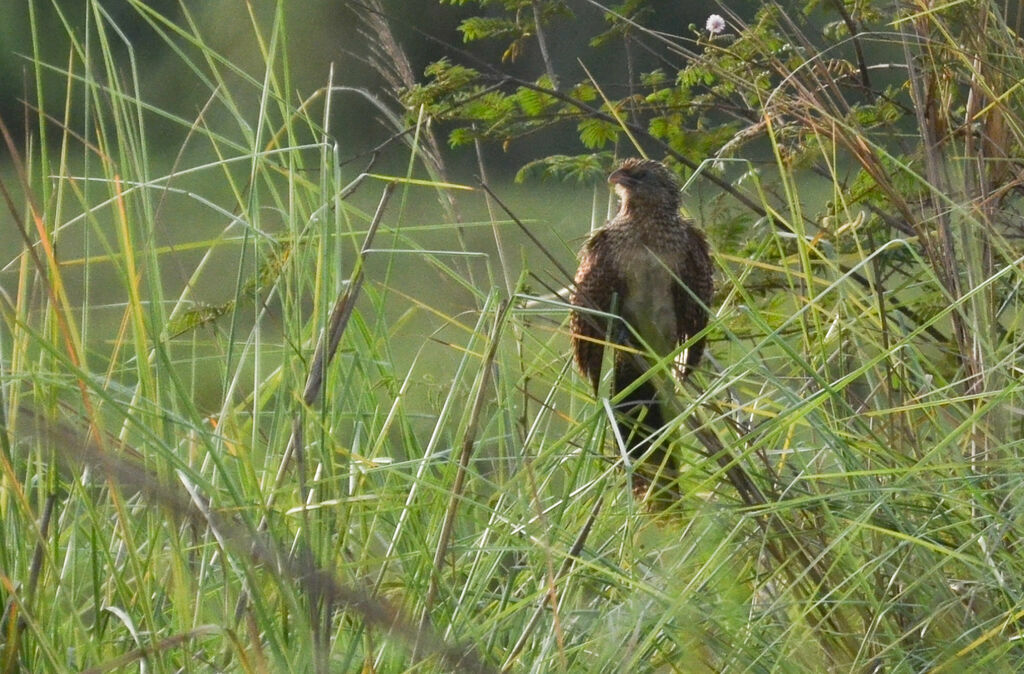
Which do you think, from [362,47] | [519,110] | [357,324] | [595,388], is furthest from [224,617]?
[362,47]

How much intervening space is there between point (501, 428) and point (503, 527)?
0.27 meters

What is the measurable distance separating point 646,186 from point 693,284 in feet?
0.77

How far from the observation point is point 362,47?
558 inches

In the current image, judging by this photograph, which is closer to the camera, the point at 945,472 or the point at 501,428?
the point at 945,472

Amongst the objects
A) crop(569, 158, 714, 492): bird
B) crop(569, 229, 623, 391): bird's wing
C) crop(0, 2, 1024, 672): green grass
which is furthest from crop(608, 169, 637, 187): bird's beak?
crop(0, 2, 1024, 672): green grass

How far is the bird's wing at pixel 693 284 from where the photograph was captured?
2.59 m

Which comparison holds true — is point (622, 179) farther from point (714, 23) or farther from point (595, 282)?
point (714, 23)

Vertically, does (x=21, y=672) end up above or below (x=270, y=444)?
below

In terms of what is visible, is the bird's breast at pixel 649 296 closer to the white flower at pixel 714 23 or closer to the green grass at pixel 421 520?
the white flower at pixel 714 23

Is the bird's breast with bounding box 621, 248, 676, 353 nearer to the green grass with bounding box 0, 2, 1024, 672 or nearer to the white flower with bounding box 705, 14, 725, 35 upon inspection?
the white flower with bounding box 705, 14, 725, 35

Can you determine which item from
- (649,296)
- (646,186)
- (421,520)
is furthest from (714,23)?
(421,520)

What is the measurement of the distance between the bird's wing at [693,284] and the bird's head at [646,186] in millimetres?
88

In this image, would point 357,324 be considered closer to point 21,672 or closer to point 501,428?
point 501,428

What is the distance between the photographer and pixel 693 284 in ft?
8.48
